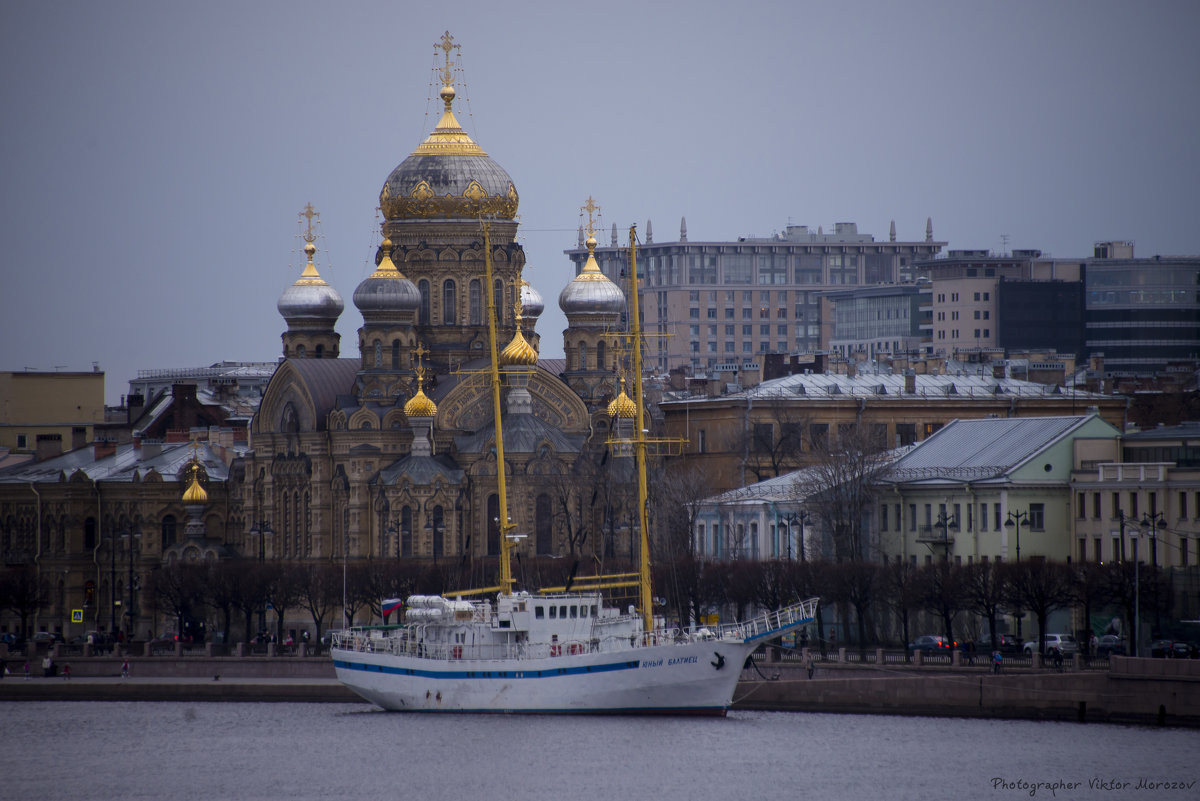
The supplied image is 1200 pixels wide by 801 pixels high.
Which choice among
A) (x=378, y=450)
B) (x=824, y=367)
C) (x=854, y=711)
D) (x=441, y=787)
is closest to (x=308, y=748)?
(x=441, y=787)

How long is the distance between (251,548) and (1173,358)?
66759 millimetres

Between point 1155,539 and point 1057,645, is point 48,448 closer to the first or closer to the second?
point 1155,539

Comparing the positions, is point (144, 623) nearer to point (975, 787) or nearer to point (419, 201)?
point (419, 201)

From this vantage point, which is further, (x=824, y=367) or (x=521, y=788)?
(x=824, y=367)

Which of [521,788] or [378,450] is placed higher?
[378,450]

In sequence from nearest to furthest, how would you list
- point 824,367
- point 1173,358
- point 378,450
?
point 378,450 → point 824,367 → point 1173,358

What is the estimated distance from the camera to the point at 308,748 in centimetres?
6144

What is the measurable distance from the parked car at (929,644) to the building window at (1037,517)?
4261mm

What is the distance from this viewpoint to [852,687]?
6300cm

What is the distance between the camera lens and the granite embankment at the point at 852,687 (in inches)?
2243

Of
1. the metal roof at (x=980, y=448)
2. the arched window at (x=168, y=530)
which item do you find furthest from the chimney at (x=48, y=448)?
the metal roof at (x=980, y=448)

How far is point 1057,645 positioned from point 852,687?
17.3 feet

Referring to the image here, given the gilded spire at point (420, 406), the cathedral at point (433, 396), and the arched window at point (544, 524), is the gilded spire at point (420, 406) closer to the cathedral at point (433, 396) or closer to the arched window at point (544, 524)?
the cathedral at point (433, 396)

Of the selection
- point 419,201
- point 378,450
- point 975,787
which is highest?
point 419,201
